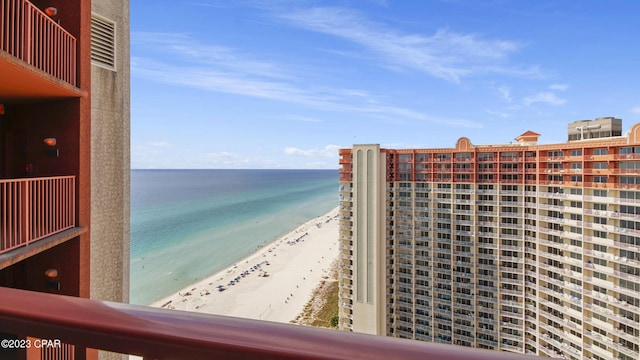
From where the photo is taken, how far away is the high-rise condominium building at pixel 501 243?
12961mm

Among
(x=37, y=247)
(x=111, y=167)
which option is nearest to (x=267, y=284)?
(x=111, y=167)

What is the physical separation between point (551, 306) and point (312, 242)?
89.2 feet

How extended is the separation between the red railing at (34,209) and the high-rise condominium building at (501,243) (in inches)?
626

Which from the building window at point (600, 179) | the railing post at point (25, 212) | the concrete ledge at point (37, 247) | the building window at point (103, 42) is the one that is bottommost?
the concrete ledge at point (37, 247)

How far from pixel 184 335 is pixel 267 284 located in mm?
27422

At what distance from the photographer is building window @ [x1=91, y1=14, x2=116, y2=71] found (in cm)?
457

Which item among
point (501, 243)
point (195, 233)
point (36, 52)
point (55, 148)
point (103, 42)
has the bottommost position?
point (195, 233)

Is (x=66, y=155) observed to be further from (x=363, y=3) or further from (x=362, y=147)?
(x=363, y=3)

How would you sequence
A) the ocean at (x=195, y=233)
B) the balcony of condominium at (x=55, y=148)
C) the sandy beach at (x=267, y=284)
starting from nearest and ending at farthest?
the balcony of condominium at (x=55, y=148)
the sandy beach at (x=267, y=284)
the ocean at (x=195, y=233)

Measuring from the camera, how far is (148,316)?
624 millimetres

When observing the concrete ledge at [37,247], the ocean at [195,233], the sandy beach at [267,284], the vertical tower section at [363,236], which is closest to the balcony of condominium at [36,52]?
the concrete ledge at [37,247]

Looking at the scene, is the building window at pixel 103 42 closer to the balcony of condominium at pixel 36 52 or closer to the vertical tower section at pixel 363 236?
the balcony of condominium at pixel 36 52

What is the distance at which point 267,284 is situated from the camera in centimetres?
2655

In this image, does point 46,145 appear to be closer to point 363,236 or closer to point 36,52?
point 36,52
